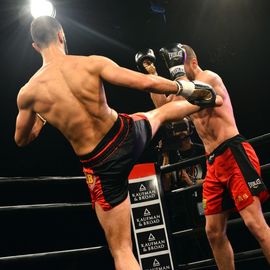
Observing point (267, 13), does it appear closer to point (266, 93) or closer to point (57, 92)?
point (266, 93)

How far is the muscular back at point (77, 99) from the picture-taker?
1701 mm

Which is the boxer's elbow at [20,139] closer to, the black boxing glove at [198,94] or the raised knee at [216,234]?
the black boxing glove at [198,94]

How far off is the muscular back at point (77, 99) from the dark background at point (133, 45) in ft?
7.81

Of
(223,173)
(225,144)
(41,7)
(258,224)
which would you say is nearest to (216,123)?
(225,144)

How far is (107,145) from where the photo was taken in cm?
171

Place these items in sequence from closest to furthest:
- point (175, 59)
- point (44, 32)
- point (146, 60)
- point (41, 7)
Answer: point (44, 32), point (175, 59), point (146, 60), point (41, 7)

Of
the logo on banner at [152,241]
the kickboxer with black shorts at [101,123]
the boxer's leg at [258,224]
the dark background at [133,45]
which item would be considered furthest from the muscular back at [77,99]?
the dark background at [133,45]

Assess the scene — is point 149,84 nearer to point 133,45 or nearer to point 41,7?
point 41,7

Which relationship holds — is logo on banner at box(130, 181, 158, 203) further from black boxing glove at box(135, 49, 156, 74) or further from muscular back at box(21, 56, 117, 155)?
muscular back at box(21, 56, 117, 155)

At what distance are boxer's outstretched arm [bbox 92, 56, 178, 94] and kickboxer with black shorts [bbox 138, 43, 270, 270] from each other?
1.80 ft

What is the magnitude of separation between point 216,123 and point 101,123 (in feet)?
2.41

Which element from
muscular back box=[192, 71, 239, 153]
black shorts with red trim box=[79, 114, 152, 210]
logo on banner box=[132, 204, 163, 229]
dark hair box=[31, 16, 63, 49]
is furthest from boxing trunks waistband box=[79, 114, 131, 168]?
logo on banner box=[132, 204, 163, 229]

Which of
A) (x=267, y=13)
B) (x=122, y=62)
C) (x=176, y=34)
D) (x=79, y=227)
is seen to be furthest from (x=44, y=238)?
(x=267, y=13)

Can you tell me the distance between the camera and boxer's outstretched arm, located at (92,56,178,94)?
1.66 m
